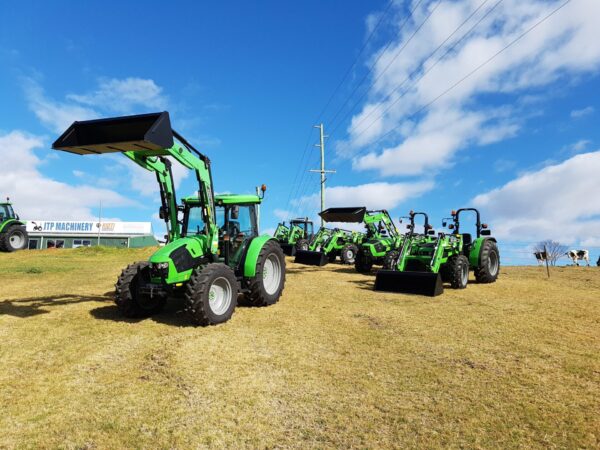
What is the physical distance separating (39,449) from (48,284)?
32.0 ft

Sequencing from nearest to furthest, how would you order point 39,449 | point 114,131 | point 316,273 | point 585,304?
point 39,449
point 114,131
point 585,304
point 316,273

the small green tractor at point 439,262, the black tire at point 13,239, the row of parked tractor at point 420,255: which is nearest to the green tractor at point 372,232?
the row of parked tractor at point 420,255

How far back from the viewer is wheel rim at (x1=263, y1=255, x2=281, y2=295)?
8.82 metres

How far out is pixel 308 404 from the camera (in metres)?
3.96

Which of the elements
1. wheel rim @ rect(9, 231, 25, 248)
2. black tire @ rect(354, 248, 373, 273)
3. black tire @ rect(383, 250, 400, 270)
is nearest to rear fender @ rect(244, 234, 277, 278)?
black tire @ rect(383, 250, 400, 270)

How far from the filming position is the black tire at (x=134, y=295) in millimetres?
7090

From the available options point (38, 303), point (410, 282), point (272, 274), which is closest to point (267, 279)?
point (272, 274)

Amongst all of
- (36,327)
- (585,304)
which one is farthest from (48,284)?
(585,304)

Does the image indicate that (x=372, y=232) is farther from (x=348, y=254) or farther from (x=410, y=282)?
Result: (x=410, y=282)

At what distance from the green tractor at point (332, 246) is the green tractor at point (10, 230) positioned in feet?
51.7

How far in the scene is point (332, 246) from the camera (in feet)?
65.8

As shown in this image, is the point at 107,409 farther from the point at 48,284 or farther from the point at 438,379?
the point at 48,284

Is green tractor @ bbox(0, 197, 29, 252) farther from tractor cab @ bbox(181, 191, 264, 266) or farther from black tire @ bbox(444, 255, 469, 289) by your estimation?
black tire @ bbox(444, 255, 469, 289)

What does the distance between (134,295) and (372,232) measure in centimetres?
1225
